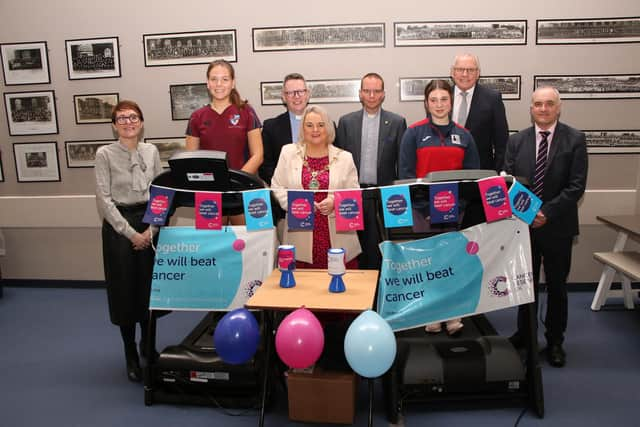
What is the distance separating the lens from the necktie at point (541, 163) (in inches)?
128

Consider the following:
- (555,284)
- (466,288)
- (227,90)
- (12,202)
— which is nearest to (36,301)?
(12,202)

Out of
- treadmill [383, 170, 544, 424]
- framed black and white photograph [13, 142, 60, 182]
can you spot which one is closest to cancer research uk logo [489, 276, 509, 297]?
treadmill [383, 170, 544, 424]

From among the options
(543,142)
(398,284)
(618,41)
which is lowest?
(398,284)

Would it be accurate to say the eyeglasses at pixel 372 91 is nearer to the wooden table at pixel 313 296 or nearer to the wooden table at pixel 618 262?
the wooden table at pixel 313 296

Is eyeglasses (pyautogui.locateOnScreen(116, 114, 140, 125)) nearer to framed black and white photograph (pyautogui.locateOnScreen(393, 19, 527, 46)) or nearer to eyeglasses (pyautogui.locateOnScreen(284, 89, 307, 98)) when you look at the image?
eyeglasses (pyautogui.locateOnScreen(284, 89, 307, 98))

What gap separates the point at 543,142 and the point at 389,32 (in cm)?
194

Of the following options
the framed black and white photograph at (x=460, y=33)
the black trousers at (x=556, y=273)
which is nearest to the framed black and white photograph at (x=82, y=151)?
the framed black and white photograph at (x=460, y=33)

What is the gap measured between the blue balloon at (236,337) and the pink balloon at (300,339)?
187 millimetres

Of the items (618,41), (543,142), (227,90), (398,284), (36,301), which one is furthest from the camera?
(36,301)

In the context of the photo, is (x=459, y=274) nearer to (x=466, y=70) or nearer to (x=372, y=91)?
(x=372, y=91)

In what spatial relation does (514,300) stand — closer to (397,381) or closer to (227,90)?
(397,381)

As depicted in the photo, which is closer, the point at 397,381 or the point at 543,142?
the point at 397,381

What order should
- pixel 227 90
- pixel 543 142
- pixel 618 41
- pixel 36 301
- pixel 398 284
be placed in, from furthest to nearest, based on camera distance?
pixel 36 301, pixel 618 41, pixel 227 90, pixel 543 142, pixel 398 284

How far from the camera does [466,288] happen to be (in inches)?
108
